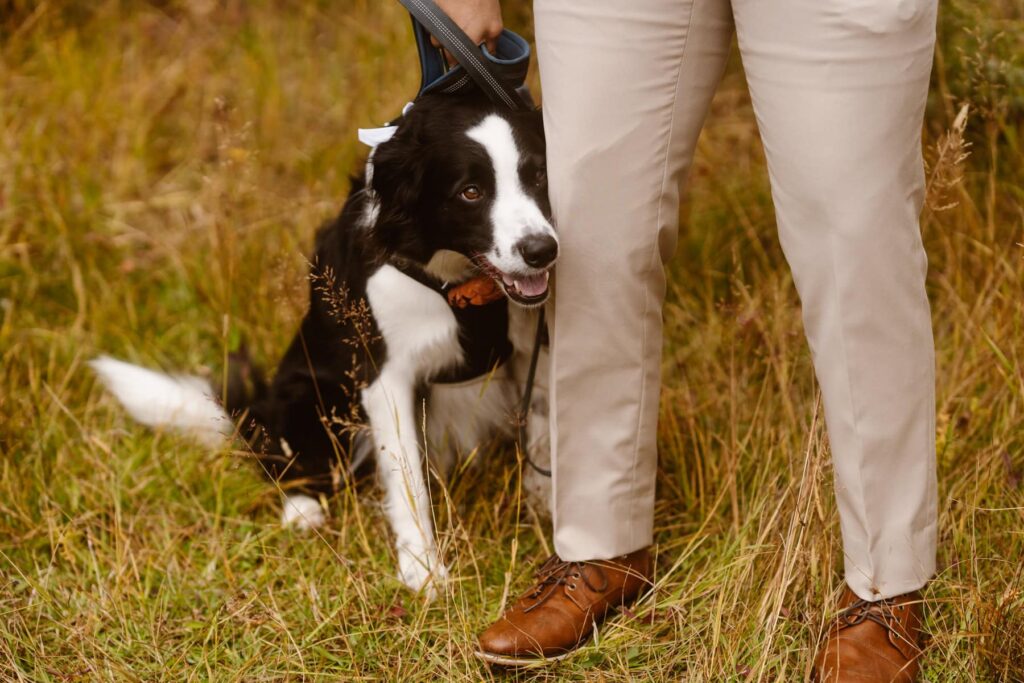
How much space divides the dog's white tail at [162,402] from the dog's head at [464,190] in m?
0.85

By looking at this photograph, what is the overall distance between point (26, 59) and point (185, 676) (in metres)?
3.28

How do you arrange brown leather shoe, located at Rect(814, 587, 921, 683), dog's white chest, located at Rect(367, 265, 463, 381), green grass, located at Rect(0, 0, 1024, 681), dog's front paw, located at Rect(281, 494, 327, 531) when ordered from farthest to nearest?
dog's front paw, located at Rect(281, 494, 327, 531)
dog's white chest, located at Rect(367, 265, 463, 381)
green grass, located at Rect(0, 0, 1024, 681)
brown leather shoe, located at Rect(814, 587, 921, 683)

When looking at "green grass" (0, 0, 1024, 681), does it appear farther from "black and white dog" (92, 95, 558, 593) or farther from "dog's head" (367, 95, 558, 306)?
"dog's head" (367, 95, 558, 306)

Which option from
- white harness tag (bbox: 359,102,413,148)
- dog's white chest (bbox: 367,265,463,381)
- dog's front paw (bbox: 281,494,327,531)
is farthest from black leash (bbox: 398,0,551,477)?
dog's front paw (bbox: 281,494,327,531)

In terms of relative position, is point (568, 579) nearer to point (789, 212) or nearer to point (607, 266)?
point (607, 266)

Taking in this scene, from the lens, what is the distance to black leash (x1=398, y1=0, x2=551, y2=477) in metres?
1.97

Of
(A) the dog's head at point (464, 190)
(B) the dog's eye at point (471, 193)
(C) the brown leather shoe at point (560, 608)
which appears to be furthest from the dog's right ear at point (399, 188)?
(C) the brown leather shoe at point (560, 608)

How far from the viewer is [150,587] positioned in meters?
2.43

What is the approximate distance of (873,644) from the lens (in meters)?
1.94

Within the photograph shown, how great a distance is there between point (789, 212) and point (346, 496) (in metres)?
1.32

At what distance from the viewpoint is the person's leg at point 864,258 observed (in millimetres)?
1596

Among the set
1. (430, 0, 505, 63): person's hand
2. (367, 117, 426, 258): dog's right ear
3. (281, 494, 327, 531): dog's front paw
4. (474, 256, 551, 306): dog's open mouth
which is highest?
(430, 0, 505, 63): person's hand

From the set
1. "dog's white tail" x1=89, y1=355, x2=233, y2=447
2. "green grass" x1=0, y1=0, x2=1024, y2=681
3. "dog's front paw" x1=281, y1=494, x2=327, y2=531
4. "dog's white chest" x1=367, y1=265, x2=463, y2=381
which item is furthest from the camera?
"dog's white tail" x1=89, y1=355, x2=233, y2=447

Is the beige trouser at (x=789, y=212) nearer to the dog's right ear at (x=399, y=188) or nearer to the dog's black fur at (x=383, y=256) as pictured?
the dog's black fur at (x=383, y=256)
